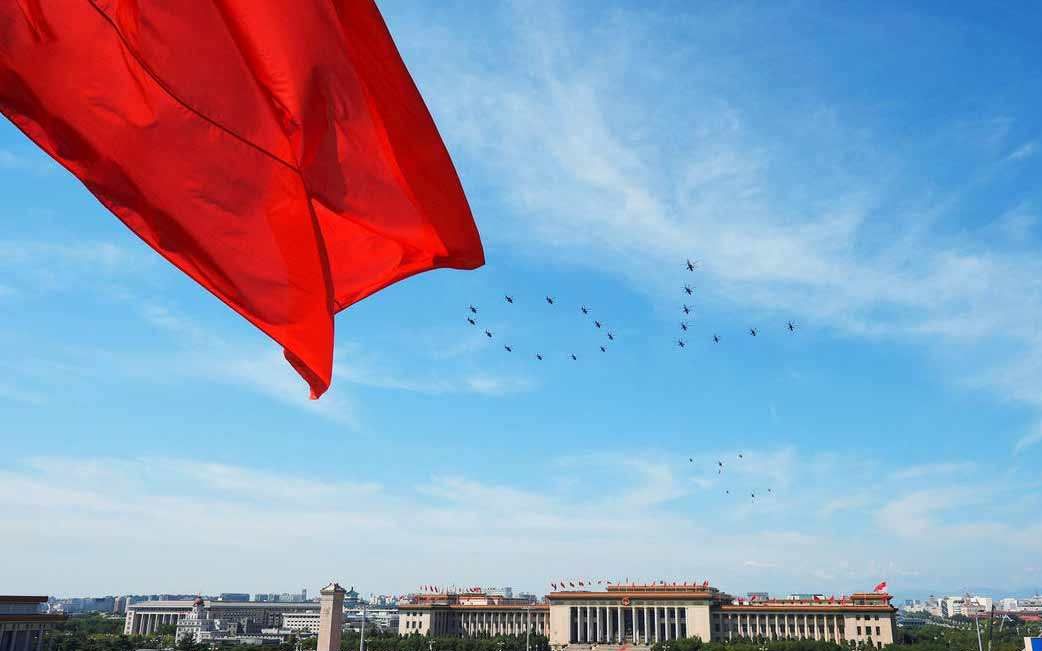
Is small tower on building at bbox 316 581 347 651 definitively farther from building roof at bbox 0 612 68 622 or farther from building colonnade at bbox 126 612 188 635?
building colonnade at bbox 126 612 188 635

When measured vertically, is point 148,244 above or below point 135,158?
below

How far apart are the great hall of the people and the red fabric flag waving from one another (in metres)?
85.8

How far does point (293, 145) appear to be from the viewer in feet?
14.9

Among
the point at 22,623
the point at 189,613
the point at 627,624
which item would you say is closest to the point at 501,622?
the point at 627,624

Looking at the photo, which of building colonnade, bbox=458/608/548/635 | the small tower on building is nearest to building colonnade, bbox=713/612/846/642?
building colonnade, bbox=458/608/548/635

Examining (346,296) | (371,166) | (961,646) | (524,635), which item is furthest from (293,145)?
(524,635)

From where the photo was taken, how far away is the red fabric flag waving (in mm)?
4062

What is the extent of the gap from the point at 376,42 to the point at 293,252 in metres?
1.21

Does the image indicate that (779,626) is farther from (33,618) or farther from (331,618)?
(33,618)

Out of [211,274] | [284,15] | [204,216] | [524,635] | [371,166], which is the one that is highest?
[284,15]

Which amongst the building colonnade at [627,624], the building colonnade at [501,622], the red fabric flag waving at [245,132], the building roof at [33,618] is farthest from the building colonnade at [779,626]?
the red fabric flag waving at [245,132]

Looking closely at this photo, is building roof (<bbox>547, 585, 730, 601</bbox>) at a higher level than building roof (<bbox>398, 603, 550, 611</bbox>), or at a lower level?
higher

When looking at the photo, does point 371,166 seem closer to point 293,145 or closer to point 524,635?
point 293,145

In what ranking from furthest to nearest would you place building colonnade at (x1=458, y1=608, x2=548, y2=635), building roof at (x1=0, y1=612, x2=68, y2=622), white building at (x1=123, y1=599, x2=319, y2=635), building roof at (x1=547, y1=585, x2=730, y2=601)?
white building at (x1=123, y1=599, x2=319, y2=635) → building colonnade at (x1=458, y1=608, x2=548, y2=635) → building roof at (x1=547, y1=585, x2=730, y2=601) → building roof at (x1=0, y1=612, x2=68, y2=622)
